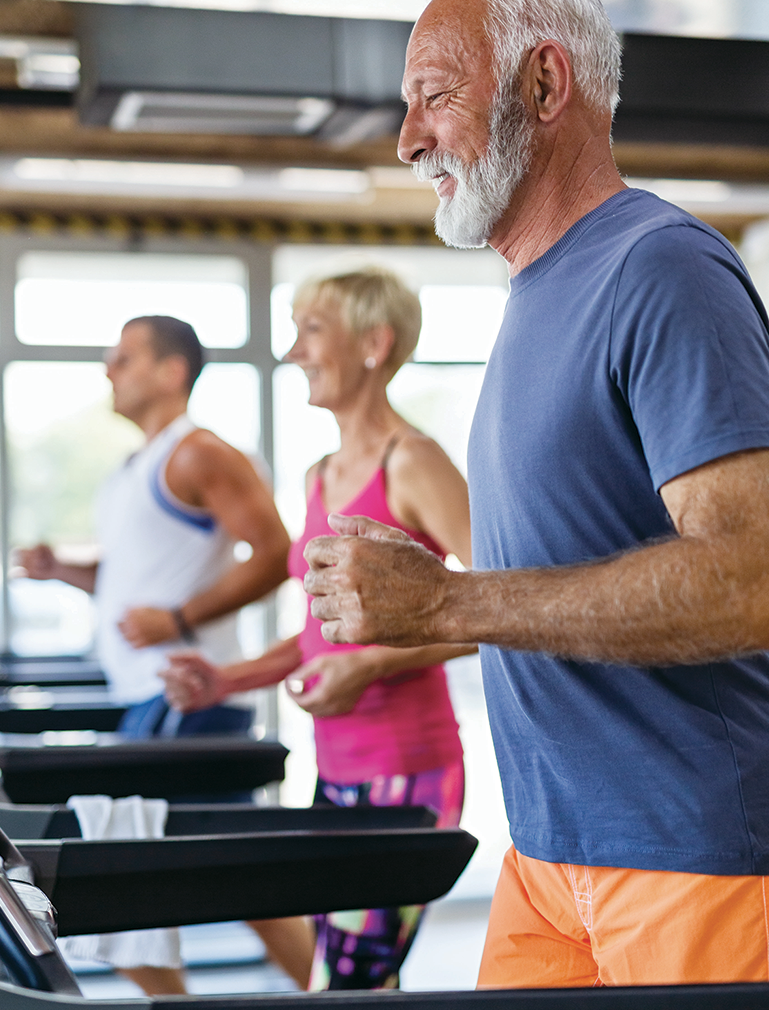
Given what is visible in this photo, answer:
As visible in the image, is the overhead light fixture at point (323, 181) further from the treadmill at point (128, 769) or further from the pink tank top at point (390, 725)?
the treadmill at point (128, 769)

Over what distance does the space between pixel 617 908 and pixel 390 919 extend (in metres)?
0.84

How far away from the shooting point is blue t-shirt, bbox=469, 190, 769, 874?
0.96 metres

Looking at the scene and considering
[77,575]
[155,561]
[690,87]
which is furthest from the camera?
[77,575]

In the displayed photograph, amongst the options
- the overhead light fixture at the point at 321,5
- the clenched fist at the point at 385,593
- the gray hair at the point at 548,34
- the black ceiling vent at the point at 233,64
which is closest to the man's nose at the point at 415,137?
the gray hair at the point at 548,34

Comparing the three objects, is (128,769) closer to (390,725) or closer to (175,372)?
(390,725)

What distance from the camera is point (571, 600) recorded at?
968 millimetres

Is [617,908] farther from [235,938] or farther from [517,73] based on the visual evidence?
[235,938]

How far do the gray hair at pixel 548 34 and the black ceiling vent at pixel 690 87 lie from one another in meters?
→ 1.76

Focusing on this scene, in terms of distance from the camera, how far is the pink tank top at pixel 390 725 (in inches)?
78.0

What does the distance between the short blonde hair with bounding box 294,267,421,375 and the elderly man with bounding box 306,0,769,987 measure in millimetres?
856

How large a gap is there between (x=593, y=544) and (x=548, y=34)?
54 centimetres

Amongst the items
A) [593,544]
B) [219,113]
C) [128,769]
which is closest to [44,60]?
[219,113]

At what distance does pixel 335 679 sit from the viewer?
1.87m

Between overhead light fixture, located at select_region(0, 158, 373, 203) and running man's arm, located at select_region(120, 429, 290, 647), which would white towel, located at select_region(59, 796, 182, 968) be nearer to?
running man's arm, located at select_region(120, 429, 290, 647)
